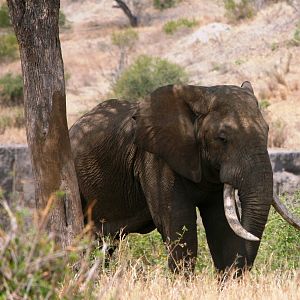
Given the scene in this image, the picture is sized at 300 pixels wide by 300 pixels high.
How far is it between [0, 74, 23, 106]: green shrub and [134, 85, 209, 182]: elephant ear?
1926 centimetres

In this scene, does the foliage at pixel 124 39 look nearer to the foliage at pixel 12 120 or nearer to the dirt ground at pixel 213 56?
the dirt ground at pixel 213 56

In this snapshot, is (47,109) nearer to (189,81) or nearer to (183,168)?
(183,168)

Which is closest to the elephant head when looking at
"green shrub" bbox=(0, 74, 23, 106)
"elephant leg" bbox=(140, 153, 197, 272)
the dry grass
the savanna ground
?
"elephant leg" bbox=(140, 153, 197, 272)

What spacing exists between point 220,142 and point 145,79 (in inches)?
714

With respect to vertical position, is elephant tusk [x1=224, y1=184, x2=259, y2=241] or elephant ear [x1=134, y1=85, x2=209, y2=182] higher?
elephant ear [x1=134, y1=85, x2=209, y2=182]

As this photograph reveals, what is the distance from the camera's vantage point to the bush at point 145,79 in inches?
1008

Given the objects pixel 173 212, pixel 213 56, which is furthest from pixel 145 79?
pixel 173 212

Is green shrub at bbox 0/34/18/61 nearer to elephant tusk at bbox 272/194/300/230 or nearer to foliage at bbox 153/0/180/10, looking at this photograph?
foliage at bbox 153/0/180/10

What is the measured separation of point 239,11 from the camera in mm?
36719

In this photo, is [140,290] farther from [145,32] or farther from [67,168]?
[145,32]

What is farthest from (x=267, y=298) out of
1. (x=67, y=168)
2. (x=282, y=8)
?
(x=282, y=8)

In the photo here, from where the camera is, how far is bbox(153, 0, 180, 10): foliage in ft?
157

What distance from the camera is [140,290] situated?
20.2 ft

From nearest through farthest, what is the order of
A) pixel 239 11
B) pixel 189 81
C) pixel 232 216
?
pixel 232 216 < pixel 189 81 < pixel 239 11
